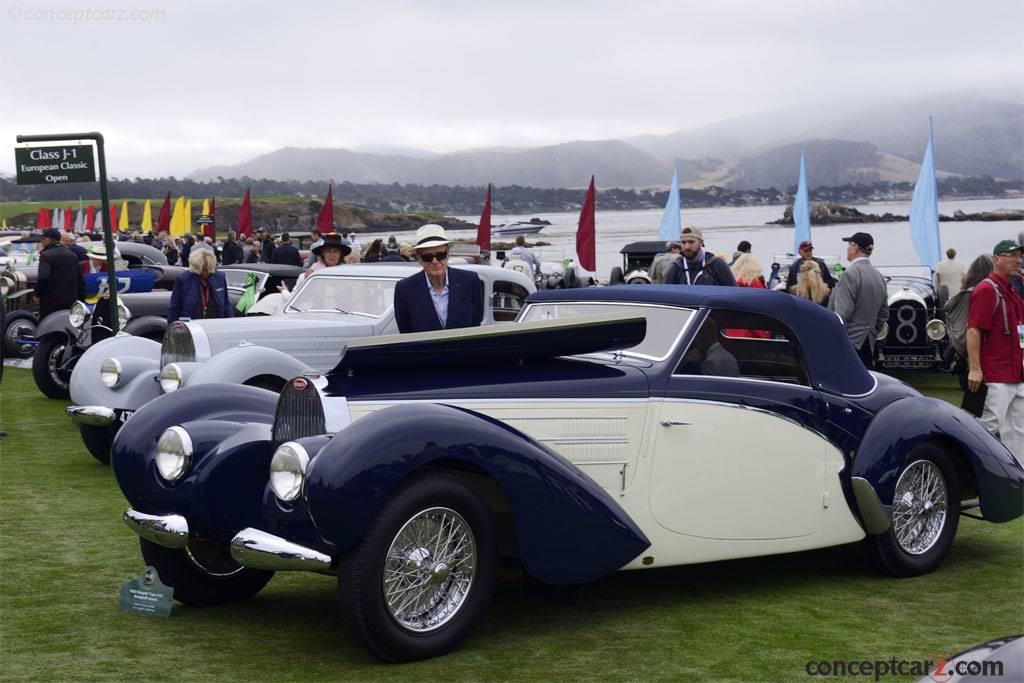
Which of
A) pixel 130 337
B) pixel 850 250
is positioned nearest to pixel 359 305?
pixel 130 337

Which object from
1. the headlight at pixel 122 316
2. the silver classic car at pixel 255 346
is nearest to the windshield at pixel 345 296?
the silver classic car at pixel 255 346

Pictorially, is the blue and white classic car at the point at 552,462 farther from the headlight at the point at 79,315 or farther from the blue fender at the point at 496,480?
the headlight at the point at 79,315

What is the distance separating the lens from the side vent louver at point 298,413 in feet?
17.4

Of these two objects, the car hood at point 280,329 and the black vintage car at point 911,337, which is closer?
the car hood at point 280,329

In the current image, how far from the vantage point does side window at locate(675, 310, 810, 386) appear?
19.9 feet

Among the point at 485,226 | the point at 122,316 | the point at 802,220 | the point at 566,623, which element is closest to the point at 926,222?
the point at 802,220

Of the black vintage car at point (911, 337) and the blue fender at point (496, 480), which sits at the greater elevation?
the blue fender at point (496, 480)

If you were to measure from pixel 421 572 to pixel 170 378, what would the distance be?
5.00 meters

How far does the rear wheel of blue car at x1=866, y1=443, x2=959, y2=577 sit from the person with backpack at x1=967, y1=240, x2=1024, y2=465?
223 cm

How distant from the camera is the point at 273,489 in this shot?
505 centimetres

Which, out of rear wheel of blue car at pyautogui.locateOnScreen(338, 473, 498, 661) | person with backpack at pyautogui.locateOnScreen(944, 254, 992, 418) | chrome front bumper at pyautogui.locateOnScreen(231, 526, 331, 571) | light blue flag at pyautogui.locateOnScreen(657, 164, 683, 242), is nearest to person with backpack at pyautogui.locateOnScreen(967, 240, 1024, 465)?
person with backpack at pyautogui.locateOnScreen(944, 254, 992, 418)

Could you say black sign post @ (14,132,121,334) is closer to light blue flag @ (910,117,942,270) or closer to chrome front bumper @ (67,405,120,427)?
chrome front bumper @ (67,405,120,427)

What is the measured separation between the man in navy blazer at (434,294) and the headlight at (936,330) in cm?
1078

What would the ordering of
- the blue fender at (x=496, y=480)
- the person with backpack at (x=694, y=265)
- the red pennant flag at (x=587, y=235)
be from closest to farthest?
the blue fender at (x=496, y=480), the person with backpack at (x=694, y=265), the red pennant flag at (x=587, y=235)
